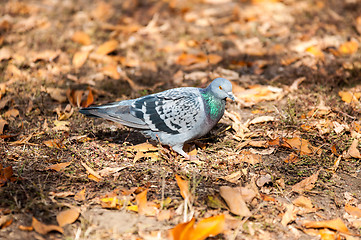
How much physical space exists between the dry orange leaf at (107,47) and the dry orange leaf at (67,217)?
387 centimetres

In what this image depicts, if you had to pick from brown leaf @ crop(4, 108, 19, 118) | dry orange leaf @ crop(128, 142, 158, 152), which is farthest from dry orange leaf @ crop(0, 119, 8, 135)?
dry orange leaf @ crop(128, 142, 158, 152)

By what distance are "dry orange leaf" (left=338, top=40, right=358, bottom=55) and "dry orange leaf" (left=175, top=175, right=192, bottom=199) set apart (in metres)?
4.29

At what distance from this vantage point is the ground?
3154 mm

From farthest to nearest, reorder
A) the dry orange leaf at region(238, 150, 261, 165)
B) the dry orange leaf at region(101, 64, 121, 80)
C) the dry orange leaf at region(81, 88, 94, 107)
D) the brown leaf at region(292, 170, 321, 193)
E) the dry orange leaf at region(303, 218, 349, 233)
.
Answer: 1. the dry orange leaf at region(101, 64, 121, 80)
2. the dry orange leaf at region(81, 88, 94, 107)
3. the dry orange leaf at region(238, 150, 261, 165)
4. the brown leaf at region(292, 170, 321, 193)
5. the dry orange leaf at region(303, 218, 349, 233)

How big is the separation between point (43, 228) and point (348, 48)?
554 cm

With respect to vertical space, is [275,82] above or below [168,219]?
below

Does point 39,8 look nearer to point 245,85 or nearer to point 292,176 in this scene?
point 245,85

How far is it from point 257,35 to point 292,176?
12.9 ft

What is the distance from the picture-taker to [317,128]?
4.50 meters

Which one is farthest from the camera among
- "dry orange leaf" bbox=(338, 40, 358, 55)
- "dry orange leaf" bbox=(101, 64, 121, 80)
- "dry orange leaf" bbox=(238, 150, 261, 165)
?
"dry orange leaf" bbox=(338, 40, 358, 55)

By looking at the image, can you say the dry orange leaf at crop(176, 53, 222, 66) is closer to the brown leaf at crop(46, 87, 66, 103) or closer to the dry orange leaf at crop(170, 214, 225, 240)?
the brown leaf at crop(46, 87, 66, 103)

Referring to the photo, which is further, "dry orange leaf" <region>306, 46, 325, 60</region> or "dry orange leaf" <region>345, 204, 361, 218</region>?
"dry orange leaf" <region>306, 46, 325, 60</region>

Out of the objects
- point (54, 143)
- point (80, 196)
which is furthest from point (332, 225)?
point (54, 143)

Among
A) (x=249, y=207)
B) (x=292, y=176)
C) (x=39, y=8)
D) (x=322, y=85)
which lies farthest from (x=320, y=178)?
(x=39, y=8)
